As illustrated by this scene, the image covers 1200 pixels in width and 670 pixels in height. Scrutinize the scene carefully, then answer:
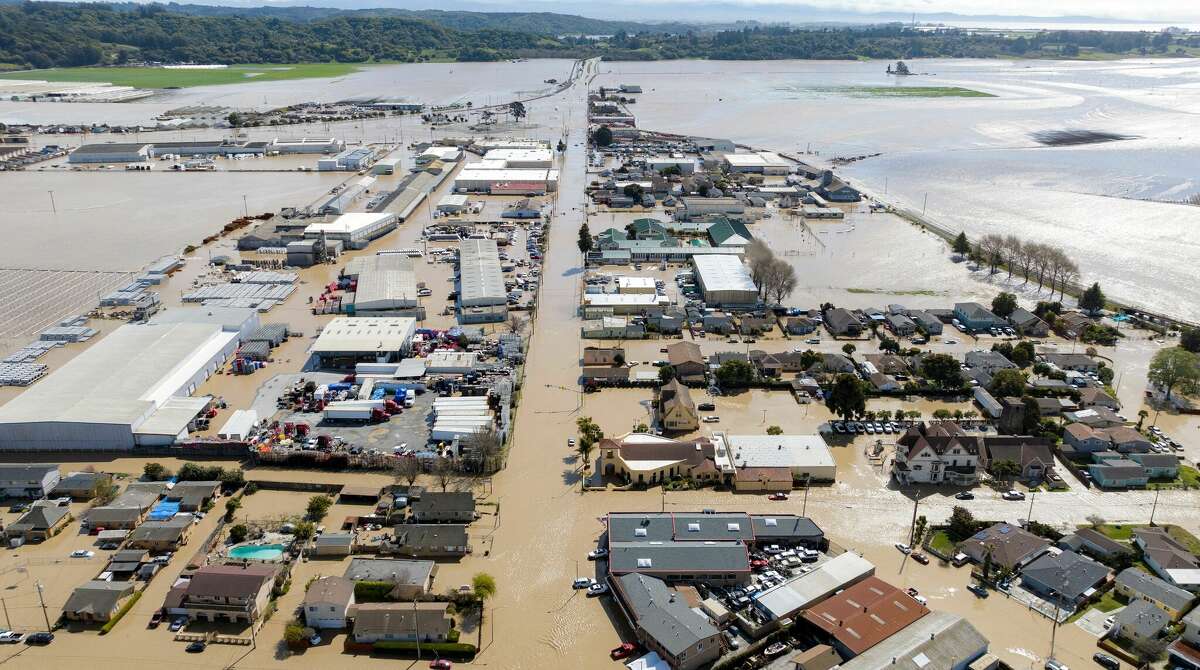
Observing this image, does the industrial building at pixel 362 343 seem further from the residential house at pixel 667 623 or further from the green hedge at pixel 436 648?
the residential house at pixel 667 623

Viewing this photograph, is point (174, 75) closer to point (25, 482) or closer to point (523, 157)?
point (523, 157)

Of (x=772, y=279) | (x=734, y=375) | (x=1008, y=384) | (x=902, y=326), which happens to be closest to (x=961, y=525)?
(x=1008, y=384)

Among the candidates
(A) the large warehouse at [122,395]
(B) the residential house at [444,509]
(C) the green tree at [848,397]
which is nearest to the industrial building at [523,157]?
(A) the large warehouse at [122,395]

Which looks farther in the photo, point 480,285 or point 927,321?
point 480,285

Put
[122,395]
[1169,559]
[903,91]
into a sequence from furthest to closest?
[903,91]
[122,395]
[1169,559]

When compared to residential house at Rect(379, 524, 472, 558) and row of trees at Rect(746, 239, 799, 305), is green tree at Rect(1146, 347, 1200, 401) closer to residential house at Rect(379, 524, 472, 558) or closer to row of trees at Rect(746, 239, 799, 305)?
row of trees at Rect(746, 239, 799, 305)

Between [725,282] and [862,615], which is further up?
[725,282]
